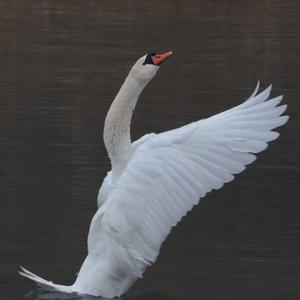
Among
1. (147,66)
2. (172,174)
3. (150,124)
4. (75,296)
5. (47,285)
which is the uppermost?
(147,66)

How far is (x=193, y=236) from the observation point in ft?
35.0

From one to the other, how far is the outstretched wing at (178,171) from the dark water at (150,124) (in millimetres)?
647

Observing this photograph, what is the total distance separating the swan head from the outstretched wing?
81 centimetres

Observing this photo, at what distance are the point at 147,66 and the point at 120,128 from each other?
47 cm

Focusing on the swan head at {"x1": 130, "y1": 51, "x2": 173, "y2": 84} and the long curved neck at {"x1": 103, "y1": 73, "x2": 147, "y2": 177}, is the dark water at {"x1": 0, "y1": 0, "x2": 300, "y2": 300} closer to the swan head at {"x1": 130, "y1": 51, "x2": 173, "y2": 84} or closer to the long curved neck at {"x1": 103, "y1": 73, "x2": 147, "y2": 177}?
the long curved neck at {"x1": 103, "y1": 73, "x2": 147, "y2": 177}

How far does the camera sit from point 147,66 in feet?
30.5

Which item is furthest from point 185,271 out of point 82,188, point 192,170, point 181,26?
point 181,26

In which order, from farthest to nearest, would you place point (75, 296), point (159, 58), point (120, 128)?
point (120, 128) → point (159, 58) → point (75, 296)

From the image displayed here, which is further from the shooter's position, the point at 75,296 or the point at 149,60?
the point at 149,60

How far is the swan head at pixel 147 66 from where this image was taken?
9.25 meters

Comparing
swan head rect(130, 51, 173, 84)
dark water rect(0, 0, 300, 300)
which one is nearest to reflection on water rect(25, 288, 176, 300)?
dark water rect(0, 0, 300, 300)

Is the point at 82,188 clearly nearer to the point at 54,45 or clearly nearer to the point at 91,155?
the point at 91,155

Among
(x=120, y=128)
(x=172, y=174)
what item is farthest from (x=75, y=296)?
(x=120, y=128)

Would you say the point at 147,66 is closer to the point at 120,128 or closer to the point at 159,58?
the point at 159,58
